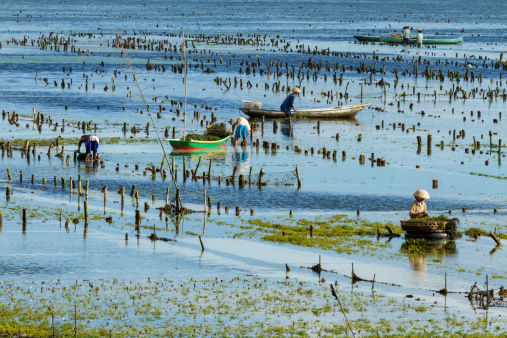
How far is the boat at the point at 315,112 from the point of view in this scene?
60.7 m

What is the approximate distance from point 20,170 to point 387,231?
17745mm

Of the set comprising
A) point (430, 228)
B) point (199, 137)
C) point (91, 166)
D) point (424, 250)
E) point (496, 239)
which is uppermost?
point (199, 137)

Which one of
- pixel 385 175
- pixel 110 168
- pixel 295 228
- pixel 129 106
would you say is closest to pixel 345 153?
pixel 385 175

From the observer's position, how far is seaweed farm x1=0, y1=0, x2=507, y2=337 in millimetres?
22016

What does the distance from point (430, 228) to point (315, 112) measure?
1290 inches

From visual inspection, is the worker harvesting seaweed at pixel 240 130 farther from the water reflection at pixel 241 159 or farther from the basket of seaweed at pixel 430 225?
the basket of seaweed at pixel 430 225

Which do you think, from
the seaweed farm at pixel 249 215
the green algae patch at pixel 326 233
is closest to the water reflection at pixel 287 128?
the seaweed farm at pixel 249 215

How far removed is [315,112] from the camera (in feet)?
203

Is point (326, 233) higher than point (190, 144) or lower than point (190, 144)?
lower

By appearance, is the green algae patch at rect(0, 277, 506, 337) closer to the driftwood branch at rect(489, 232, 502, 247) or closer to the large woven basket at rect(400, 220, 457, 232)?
the large woven basket at rect(400, 220, 457, 232)

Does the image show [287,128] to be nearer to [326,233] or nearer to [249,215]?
[249,215]

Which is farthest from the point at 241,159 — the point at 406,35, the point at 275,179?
the point at 406,35

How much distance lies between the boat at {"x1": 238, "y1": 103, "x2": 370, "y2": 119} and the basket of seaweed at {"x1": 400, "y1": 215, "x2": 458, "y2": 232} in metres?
31.1

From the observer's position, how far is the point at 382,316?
71.8 feet
